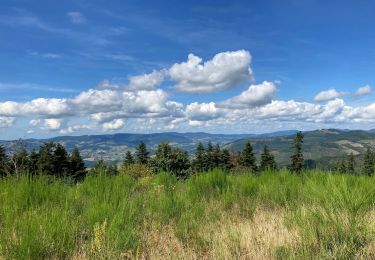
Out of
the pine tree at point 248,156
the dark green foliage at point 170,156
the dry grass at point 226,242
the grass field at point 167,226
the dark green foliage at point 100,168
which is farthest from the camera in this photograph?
the pine tree at point 248,156

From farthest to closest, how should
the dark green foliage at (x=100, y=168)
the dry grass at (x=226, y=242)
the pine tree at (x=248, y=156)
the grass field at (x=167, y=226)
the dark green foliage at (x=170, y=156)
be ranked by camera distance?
the pine tree at (x=248, y=156), the dark green foliage at (x=170, y=156), the dark green foliage at (x=100, y=168), the dry grass at (x=226, y=242), the grass field at (x=167, y=226)

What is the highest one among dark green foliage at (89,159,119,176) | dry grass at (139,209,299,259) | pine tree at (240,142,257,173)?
dark green foliage at (89,159,119,176)

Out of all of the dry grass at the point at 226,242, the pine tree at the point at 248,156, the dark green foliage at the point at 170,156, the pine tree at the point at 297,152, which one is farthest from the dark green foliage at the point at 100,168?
the pine tree at the point at 248,156

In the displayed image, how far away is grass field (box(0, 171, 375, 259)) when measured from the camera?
5.32 meters

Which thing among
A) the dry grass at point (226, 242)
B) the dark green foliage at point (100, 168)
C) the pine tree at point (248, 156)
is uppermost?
the dark green foliage at point (100, 168)

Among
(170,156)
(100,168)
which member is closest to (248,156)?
(170,156)

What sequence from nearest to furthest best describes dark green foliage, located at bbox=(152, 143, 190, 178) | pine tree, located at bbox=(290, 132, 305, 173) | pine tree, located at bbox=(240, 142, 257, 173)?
1. dark green foliage, located at bbox=(152, 143, 190, 178)
2. pine tree, located at bbox=(290, 132, 305, 173)
3. pine tree, located at bbox=(240, 142, 257, 173)

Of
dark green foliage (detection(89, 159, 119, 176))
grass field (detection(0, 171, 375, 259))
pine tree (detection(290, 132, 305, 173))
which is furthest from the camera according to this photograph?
pine tree (detection(290, 132, 305, 173))

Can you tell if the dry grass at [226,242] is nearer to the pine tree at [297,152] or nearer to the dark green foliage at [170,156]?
the dark green foliage at [170,156]

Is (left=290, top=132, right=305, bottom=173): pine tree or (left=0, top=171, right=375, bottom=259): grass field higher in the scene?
(left=0, top=171, right=375, bottom=259): grass field

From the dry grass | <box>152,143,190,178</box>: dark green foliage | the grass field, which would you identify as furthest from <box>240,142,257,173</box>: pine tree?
the dry grass

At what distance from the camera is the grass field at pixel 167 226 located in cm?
532

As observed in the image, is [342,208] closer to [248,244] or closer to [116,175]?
[248,244]

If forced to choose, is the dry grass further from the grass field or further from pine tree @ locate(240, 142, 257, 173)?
pine tree @ locate(240, 142, 257, 173)
